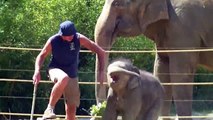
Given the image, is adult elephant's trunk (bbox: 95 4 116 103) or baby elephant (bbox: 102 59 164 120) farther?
adult elephant's trunk (bbox: 95 4 116 103)

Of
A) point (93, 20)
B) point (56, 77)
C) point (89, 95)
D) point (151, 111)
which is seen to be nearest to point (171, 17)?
point (151, 111)

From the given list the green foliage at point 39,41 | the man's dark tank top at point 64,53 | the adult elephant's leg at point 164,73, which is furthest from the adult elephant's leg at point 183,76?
the green foliage at point 39,41

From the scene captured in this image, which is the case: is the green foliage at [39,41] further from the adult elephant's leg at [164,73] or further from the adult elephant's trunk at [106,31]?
the adult elephant's trunk at [106,31]

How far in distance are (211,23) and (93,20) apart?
8113 mm

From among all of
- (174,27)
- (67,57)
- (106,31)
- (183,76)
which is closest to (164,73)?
(183,76)

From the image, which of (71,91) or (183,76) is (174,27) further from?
(71,91)

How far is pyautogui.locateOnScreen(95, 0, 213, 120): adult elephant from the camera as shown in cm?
1208

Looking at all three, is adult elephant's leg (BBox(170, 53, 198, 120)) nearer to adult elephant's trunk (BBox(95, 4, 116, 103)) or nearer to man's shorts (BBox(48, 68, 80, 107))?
adult elephant's trunk (BBox(95, 4, 116, 103))

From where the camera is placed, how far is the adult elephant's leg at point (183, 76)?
475 inches

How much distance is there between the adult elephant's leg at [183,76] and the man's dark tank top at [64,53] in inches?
115

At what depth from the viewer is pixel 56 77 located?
908cm

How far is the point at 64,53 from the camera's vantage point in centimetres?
935

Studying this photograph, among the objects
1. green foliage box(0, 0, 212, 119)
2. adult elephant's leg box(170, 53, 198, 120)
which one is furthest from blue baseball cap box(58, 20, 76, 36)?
green foliage box(0, 0, 212, 119)

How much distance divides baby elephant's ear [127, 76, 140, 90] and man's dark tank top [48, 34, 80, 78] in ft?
1.94
